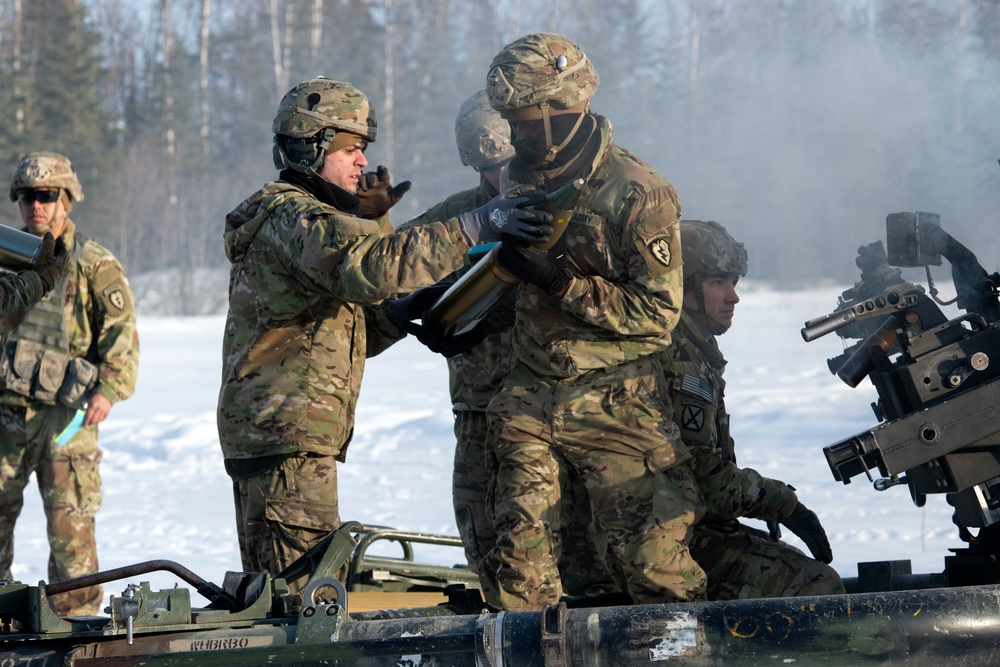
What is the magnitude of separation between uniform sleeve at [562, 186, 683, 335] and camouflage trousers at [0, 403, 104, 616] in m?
3.46

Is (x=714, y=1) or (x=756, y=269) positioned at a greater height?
(x=714, y=1)

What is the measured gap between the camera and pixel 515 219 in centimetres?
380

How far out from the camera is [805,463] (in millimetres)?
10500

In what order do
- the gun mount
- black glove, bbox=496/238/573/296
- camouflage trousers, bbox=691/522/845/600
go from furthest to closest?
camouflage trousers, bbox=691/522/845/600, black glove, bbox=496/238/573/296, the gun mount

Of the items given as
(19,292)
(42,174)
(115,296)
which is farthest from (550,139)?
(42,174)

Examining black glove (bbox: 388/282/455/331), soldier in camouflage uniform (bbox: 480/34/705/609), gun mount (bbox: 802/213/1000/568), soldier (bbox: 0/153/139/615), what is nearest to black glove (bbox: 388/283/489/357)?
black glove (bbox: 388/282/455/331)

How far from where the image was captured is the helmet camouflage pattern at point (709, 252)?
4.70m

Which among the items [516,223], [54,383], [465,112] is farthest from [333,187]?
[54,383]

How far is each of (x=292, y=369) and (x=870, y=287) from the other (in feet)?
6.36

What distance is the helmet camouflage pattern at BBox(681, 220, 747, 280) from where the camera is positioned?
185 inches

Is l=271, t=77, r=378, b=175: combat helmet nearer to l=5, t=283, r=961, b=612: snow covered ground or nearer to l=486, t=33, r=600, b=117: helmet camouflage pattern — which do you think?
l=486, t=33, r=600, b=117: helmet camouflage pattern

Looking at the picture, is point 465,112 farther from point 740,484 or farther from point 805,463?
point 805,463

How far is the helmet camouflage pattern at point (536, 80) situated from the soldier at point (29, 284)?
5.29 ft

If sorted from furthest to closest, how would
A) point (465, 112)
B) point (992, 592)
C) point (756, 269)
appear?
point (756, 269), point (465, 112), point (992, 592)
